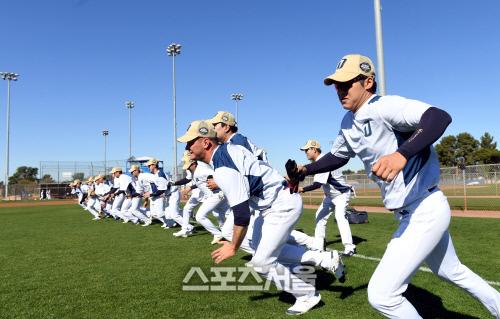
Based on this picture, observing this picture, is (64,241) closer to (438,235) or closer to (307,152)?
(307,152)

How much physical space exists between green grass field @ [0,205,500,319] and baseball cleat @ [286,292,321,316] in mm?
83

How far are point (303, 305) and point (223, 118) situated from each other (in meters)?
3.01

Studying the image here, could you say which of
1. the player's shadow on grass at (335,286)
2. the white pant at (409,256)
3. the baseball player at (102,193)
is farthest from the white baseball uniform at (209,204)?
the baseball player at (102,193)

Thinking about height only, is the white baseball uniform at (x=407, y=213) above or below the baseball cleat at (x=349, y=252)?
above

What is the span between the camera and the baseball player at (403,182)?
2.77 m

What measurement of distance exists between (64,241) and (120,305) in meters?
6.96

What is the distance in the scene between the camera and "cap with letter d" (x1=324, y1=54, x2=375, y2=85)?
3.11 m

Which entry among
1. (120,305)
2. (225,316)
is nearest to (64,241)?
(120,305)

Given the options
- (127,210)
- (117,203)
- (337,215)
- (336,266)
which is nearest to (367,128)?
(336,266)

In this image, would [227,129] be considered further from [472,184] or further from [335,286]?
[472,184]

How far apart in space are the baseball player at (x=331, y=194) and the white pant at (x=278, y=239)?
10.9ft

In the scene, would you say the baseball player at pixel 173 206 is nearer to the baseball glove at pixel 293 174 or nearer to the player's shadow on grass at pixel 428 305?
the player's shadow on grass at pixel 428 305

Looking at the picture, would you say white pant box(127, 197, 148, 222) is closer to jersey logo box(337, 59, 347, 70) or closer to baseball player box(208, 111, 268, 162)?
baseball player box(208, 111, 268, 162)

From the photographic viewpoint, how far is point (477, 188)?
28.0 m
